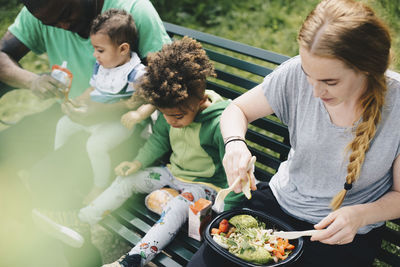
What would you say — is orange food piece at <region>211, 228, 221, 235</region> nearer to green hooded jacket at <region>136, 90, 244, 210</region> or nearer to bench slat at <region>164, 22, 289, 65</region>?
green hooded jacket at <region>136, 90, 244, 210</region>

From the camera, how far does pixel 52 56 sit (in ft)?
9.23

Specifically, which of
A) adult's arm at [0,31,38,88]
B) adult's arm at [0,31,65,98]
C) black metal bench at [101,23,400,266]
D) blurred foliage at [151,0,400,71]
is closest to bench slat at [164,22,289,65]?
black metal bench at [101,23,400,266]

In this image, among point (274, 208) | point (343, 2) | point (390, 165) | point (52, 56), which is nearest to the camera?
point (343, 2)

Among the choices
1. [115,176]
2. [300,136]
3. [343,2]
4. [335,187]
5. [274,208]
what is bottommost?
[115,176]

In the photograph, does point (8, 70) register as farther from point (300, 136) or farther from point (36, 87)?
point (300, 136)

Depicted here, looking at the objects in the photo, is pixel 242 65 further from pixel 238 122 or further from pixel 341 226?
pixel 341 226

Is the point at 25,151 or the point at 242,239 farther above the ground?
the point at 242,239

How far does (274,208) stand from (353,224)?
508mm

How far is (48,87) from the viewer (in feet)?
8.57

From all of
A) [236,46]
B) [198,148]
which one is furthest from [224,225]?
[236,46]

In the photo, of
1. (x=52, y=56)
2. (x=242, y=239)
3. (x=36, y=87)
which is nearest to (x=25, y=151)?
(x=36, y=87)

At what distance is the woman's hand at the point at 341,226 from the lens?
1556 millimetres

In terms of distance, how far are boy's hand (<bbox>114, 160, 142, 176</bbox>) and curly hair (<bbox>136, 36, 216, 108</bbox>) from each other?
50cm

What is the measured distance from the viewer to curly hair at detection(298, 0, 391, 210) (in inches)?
57.2
